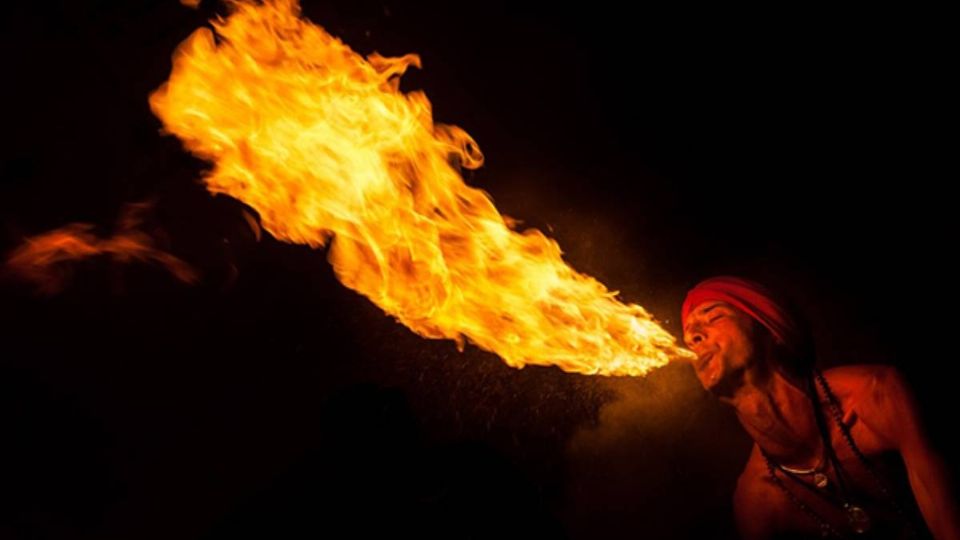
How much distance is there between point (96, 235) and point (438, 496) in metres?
3.03

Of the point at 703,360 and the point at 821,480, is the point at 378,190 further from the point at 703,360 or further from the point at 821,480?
the point at 821,480

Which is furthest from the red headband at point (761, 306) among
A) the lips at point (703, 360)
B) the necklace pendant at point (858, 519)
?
the necklace pendant at point (858, 519)

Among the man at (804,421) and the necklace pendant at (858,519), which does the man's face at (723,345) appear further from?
the necklace pendant at (858,519)

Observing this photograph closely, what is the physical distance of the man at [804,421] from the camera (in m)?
3.23

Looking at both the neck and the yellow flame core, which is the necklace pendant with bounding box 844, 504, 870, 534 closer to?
the neck

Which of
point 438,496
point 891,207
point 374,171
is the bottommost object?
point 438,496

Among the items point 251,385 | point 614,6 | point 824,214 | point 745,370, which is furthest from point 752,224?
point 251,385

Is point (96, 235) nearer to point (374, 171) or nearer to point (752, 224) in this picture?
point (374, 171)

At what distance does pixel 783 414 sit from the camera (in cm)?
343

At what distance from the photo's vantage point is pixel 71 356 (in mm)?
3984

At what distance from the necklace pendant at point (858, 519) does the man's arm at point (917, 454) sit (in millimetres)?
290

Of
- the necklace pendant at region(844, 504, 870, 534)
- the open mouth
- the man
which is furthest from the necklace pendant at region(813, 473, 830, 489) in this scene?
the open mouth

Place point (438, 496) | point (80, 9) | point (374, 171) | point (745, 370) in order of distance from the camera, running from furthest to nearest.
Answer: point (374, 171), point (80, 9), point (745, 370), point (438, 496)

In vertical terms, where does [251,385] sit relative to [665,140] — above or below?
below
